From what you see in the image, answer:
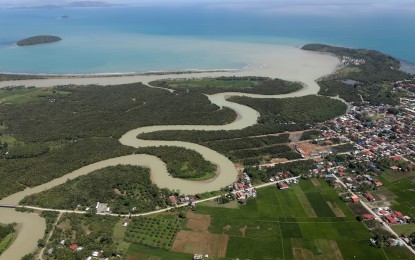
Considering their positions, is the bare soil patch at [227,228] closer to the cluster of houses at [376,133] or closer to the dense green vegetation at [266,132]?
the dense green vegetation at [266,132]

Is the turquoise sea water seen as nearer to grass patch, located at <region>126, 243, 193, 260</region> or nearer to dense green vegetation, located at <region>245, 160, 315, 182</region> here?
dense green vegetation, located at <region>245, 160, 315, 182</region>

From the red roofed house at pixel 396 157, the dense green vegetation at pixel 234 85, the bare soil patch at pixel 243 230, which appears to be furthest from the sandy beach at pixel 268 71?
the bare soil patch at pixel 243 230

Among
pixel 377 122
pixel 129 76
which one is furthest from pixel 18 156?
pixel 377 122

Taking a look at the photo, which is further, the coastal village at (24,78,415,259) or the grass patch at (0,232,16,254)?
the coastal village at (24,78,415,259)

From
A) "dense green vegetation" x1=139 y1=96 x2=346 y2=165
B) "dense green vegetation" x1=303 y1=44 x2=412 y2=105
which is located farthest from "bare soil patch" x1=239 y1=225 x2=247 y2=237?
"dense green vegetation" x1=303 y1=44 x2=412 y2=105

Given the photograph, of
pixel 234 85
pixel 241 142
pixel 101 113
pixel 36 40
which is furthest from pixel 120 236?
pixel 36 40
